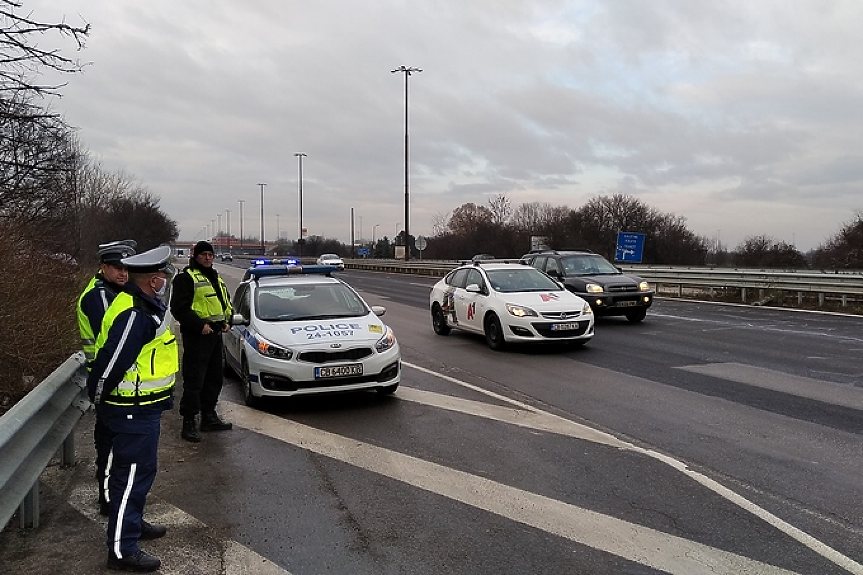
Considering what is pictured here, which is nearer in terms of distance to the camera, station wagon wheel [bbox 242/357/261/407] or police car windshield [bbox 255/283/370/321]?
station wagon wheel [bbox 242/357/261/407]

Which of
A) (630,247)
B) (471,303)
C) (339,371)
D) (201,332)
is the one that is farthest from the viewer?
(630,247)

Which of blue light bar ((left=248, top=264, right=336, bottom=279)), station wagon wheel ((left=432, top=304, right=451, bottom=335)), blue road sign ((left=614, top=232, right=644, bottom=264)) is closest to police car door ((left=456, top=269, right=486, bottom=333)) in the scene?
station wagon wheel ((left=432, top=304, right=451, bottom=335))

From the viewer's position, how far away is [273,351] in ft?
24.8

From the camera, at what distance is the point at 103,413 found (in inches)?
155

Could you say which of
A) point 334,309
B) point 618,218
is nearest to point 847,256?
point 618,218

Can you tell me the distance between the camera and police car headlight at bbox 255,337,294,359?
24.7 ft

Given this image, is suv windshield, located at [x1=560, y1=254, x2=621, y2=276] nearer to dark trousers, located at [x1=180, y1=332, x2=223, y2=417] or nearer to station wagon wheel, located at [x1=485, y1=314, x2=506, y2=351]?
station wagon wheel, located at [x1=485, y1=314, x2=506, y2=351]

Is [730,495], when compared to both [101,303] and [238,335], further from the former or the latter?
[238,335]

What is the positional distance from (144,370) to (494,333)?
894 cm

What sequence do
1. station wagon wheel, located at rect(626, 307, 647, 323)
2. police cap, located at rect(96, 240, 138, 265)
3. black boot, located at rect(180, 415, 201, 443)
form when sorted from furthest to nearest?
station wagon wheel, located at rect(626, 307, 647, 323) → black boot, located at rect(180, 415, 201, 443) → police cap, located at rect(96, 240, 138, 265)

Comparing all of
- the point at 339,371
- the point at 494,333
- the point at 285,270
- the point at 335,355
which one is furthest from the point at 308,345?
the point at 494,333

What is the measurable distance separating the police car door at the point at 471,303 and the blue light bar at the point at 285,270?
3.53m

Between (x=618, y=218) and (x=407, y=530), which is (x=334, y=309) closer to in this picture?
(x=407, y=530)

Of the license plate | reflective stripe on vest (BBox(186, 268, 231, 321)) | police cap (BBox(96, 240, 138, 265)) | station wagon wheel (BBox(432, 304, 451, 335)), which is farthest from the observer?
station wagon wheel (BBox(432, 304, 451, 335))
